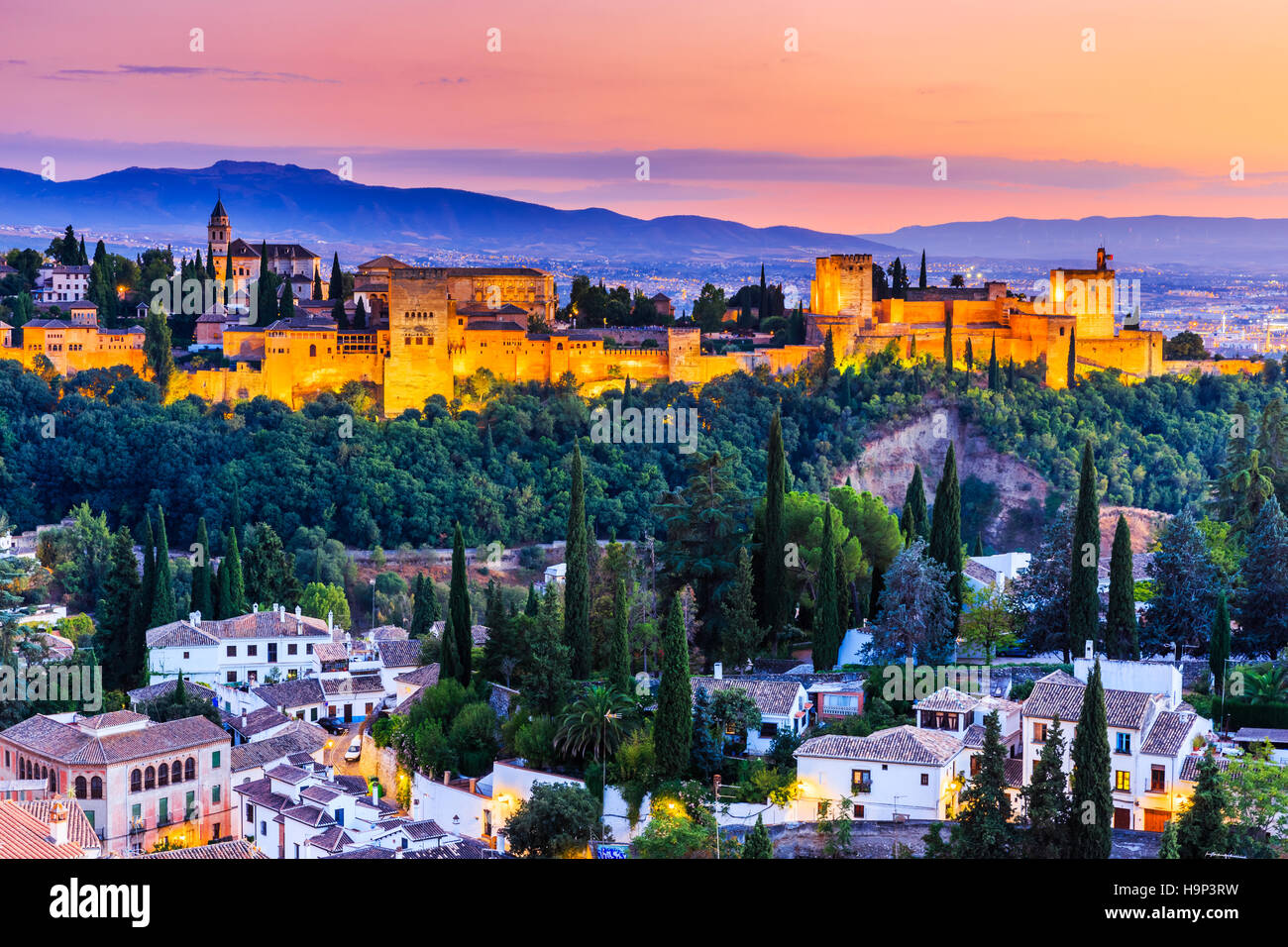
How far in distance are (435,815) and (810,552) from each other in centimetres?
658

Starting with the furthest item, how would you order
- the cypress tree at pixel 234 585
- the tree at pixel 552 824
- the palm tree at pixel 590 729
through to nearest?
1. the cypress tree at pixel 234 585
2. the palm tree at pixel 590 729
3. the tree at pixel 552 824

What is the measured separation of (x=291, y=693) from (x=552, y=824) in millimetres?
8913

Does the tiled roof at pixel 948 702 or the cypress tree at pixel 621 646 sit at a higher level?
the cypress tree at pixel 621 646

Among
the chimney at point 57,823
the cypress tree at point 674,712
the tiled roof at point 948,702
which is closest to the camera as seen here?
the chimney at point 57,823

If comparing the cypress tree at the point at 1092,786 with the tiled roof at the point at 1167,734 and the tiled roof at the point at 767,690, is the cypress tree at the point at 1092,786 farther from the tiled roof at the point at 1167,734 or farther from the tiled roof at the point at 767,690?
the tiled roof at the point at 767,690

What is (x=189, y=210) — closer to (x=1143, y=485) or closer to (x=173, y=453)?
(x=173, y=453)

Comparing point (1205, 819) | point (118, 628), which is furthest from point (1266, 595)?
point (118, 628)

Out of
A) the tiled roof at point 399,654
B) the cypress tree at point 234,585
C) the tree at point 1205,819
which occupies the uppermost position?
the tree at point 1205,819

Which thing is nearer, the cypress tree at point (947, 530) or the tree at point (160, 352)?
the cypress tree at point (947, 530)

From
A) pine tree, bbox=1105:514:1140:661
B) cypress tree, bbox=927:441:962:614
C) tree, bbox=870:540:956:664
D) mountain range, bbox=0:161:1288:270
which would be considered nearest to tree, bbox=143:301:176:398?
mountain range, bbox=0:161:1288:270

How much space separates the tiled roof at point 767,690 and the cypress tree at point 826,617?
1402 millimetres

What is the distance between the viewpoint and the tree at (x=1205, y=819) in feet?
38.9

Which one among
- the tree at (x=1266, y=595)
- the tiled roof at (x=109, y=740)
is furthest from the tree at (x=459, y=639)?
the tree at (x=1266, y=595)

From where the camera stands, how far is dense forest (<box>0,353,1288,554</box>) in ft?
119
